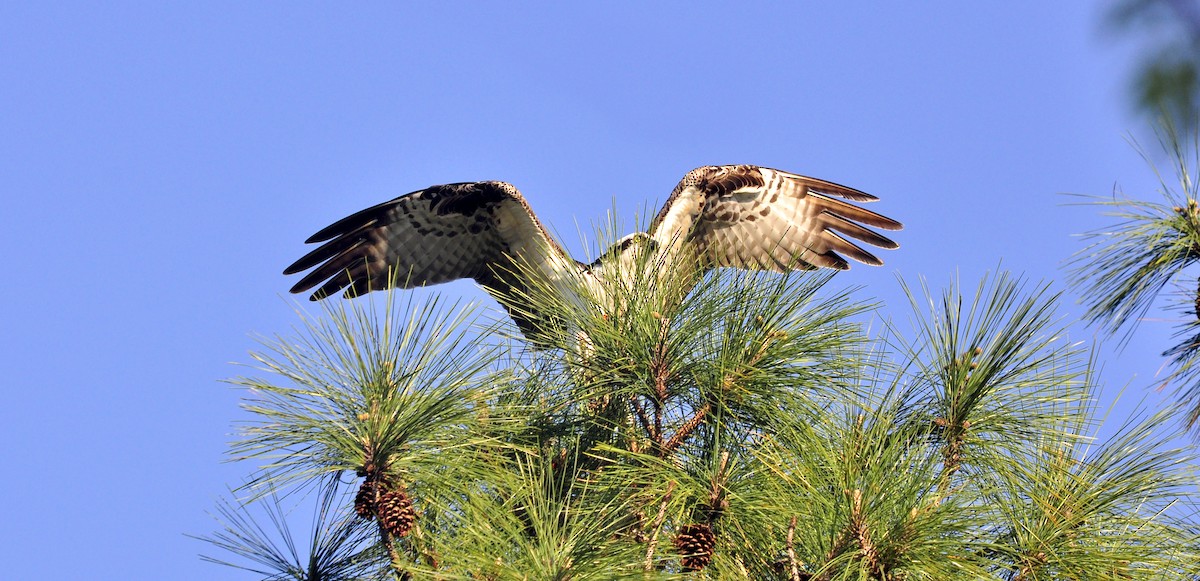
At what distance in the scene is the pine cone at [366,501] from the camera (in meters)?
3.52

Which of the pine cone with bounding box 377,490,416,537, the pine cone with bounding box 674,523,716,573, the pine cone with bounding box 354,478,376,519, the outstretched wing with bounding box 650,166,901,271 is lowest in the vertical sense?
the pine cone with bounding box 674,523,716,573

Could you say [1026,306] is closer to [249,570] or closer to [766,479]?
[766,479]

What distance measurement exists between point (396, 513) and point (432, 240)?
452 centimetres

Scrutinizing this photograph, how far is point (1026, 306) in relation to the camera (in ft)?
12.7

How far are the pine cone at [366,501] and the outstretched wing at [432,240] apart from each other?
3.84 m

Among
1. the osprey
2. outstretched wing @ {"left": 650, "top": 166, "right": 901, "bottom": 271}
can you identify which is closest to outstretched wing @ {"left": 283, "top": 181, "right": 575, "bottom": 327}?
the osprey

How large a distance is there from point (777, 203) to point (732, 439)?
4594 millimetres

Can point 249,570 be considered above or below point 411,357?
below

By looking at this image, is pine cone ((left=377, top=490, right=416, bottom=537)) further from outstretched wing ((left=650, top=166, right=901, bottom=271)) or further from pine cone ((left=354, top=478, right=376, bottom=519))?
outstretched wing ((left=650, top=166, right=901, bottom=271))

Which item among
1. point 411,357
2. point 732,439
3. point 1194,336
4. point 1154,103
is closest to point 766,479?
point 732,439

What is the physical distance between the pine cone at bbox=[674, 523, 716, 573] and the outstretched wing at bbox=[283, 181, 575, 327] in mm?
4015

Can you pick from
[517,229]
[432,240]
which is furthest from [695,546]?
[432,240]

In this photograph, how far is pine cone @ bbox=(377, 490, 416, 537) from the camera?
3447mm

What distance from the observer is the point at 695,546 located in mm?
3383
